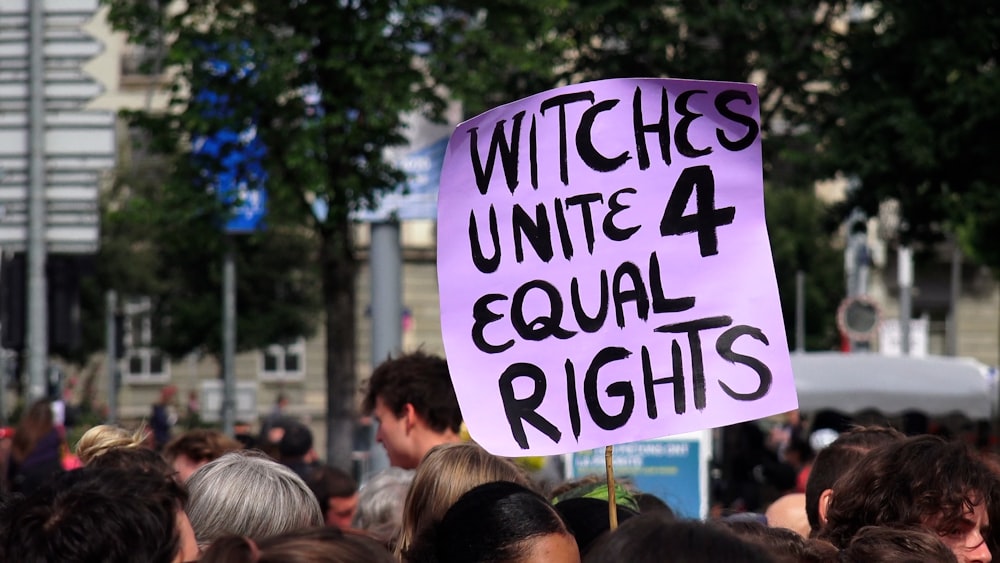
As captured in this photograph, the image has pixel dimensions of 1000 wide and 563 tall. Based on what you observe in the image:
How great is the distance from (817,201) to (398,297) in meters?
29.6

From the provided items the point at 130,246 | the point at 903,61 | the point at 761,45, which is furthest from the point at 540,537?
the point at 130,246

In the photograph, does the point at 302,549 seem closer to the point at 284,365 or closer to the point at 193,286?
the point at 193,286

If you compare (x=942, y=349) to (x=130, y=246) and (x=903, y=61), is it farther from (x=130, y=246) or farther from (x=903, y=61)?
(x=903, y=61)

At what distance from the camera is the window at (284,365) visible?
133 feet

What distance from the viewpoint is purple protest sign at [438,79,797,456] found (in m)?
3.70

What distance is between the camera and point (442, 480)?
13.0ft

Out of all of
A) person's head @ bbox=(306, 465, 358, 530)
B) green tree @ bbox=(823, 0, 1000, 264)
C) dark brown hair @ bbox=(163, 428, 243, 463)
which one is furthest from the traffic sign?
green tree @ bbox=(823, 0, 1000, 264)

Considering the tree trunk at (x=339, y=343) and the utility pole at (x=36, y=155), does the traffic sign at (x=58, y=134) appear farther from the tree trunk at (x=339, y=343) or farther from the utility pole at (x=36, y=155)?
the tree trunk at (x=339, y=343)

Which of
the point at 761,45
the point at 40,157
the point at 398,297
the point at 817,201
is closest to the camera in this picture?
the point at 40,157

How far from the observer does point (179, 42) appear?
11.3 meters

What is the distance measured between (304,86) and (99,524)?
29.8ft

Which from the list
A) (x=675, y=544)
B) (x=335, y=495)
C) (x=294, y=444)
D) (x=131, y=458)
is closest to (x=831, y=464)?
(x=131, y=458)

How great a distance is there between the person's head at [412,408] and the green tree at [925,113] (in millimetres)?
9462

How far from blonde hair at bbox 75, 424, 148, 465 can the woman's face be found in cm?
191
